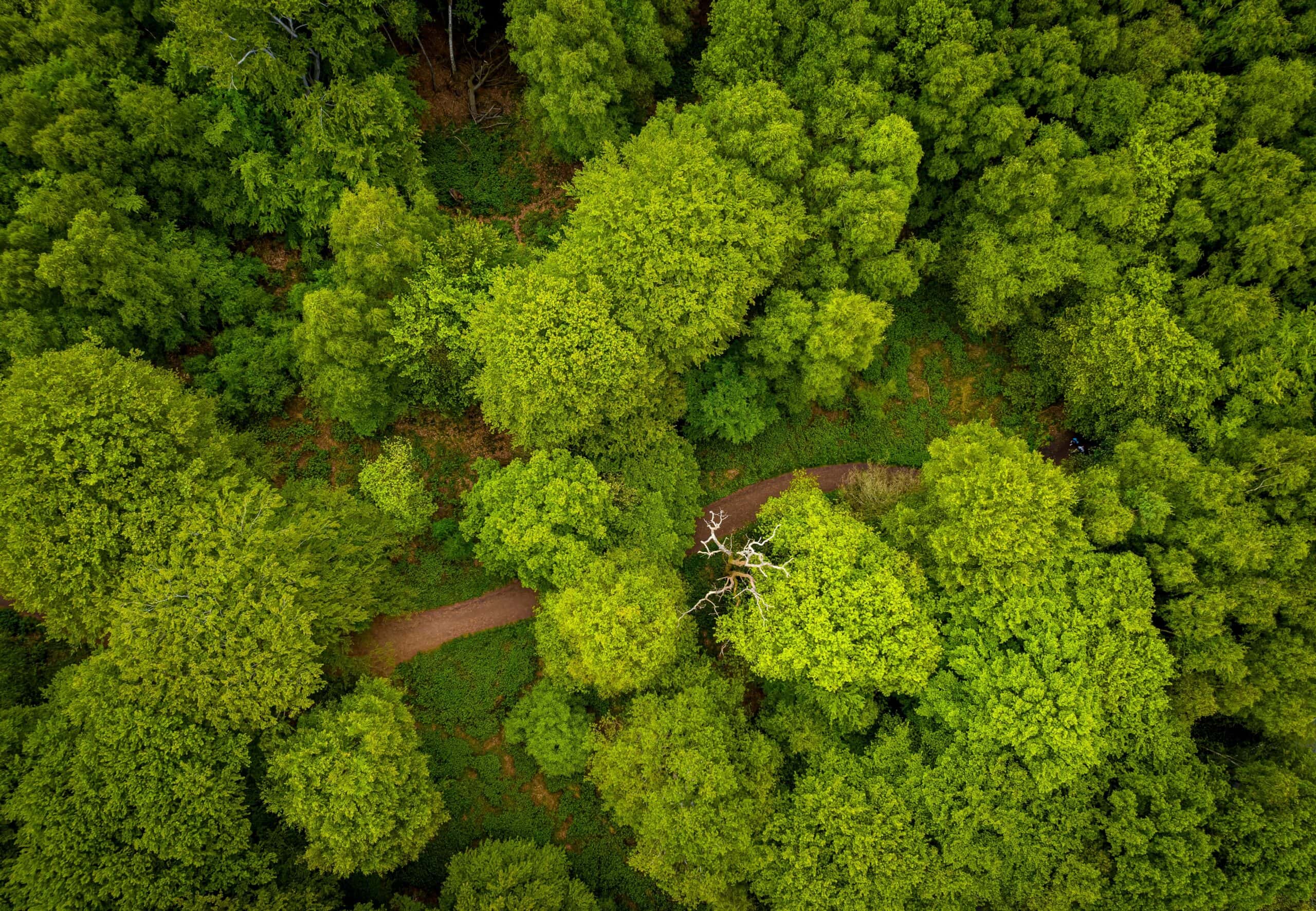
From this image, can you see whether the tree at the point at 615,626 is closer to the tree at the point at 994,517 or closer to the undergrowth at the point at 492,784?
the undergrowth at the point at 492,784

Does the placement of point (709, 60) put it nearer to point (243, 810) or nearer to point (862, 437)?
point (862, 437)

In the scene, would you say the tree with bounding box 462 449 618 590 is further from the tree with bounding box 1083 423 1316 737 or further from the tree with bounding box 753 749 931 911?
the tree with bounding box 1083 423 1316 737

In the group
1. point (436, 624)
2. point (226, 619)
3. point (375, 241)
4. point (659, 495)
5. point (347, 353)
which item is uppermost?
point (375, 241)

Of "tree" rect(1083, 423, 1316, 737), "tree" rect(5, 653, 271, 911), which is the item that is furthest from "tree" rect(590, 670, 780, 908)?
"tree" rect(1083, 423, 1316, 737)

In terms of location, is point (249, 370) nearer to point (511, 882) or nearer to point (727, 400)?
point (727, 400)

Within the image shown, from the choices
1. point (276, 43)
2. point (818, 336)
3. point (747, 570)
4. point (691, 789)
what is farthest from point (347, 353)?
point (691, 789)
